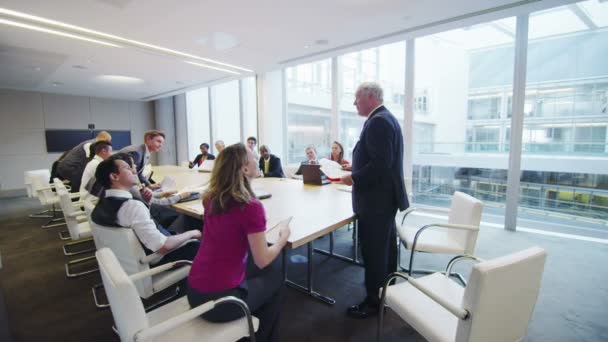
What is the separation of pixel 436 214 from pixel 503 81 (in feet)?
7.28

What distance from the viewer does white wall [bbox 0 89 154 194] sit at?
734cm

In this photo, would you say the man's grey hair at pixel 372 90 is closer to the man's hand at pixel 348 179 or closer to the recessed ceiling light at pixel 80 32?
the man's hand at pixel 348 179

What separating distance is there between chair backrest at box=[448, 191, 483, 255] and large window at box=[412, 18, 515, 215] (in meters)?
2.37

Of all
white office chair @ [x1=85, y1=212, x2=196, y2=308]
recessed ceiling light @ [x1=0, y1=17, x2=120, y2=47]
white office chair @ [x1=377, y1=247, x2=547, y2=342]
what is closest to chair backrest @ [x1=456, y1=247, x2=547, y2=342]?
white office chair @ [x1=377, y1=247, x2=547, y2=342]

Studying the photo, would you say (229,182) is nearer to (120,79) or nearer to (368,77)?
(368,77)

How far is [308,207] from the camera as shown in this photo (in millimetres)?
2281

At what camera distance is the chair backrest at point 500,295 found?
1050 mm

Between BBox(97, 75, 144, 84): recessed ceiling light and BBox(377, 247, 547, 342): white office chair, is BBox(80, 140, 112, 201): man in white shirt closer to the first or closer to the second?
BBox(377, 247, 547, 342): white office chair

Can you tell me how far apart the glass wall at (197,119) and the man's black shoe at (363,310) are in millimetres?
7408

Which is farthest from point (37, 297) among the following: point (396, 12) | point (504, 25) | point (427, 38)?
point (504, 25)

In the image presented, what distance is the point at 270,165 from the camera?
473cm

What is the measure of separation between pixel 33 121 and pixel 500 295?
10.7 metres

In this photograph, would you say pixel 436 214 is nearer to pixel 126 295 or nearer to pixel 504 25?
pixel 504 25

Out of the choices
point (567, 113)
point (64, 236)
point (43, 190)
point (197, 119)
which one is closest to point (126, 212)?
point (64, 236)
